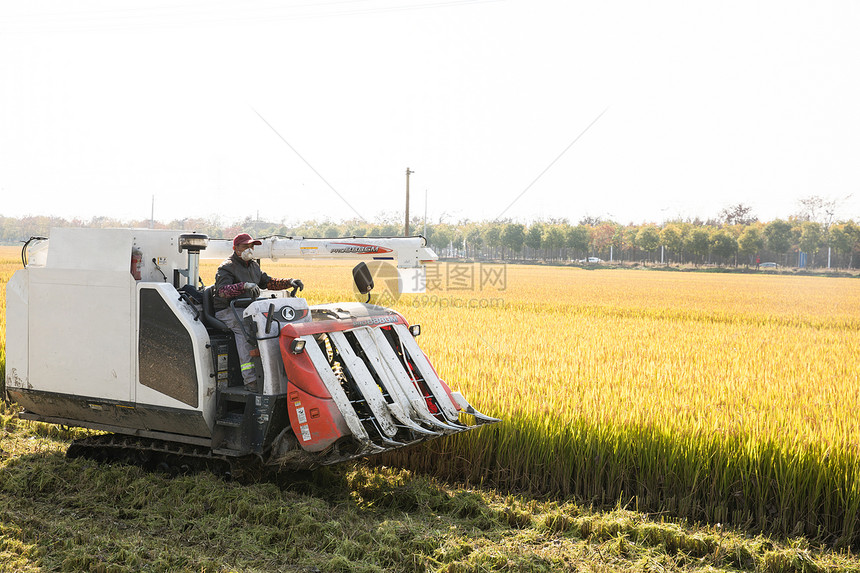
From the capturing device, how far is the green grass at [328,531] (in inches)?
189

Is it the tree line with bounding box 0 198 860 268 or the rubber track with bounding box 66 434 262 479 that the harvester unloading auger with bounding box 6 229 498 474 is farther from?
the tree line with bounding box 0 198 860 268

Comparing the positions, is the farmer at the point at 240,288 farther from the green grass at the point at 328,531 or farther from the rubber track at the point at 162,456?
the green grass at the point at 328,531

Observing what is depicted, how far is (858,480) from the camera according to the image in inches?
213

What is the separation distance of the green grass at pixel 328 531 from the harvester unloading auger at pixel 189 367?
17.4 inches

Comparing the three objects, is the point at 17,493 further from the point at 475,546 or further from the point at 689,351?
the point at 689,351

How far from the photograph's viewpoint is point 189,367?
20.1 ft

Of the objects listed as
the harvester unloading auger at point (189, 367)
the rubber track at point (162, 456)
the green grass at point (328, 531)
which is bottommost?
the green grass at point (328, 531)

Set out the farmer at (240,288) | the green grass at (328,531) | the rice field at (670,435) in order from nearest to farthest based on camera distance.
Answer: the green grass at (328,531), the rice field at (670,435), the farmer at (240,288)

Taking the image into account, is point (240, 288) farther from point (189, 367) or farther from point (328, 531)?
point (328, 531)

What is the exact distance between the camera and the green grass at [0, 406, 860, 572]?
4.80 meters

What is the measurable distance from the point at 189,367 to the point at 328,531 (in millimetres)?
2020

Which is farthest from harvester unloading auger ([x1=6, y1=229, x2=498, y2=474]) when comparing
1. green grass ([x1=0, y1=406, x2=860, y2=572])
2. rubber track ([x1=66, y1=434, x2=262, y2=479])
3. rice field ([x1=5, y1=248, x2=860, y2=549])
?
rice field ([x1=5, y1=248, x2=860, y2=549])

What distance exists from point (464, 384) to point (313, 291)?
59.5 ft

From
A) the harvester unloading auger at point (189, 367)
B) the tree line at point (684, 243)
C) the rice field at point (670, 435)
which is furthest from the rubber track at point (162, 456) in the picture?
the tree line at point (684, 243)
